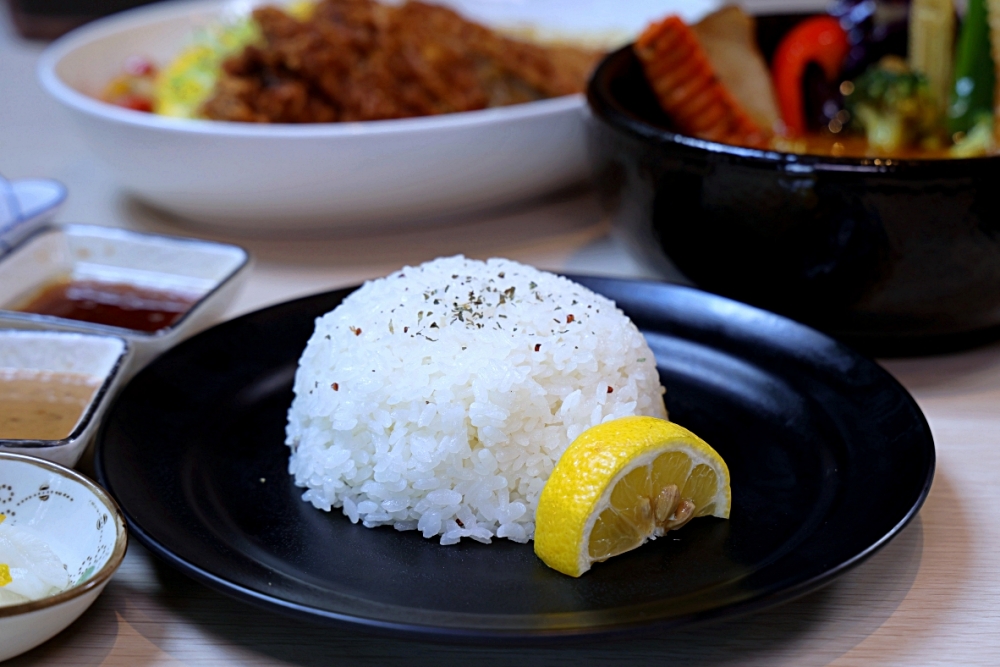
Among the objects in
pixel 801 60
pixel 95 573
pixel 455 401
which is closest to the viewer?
pixel 95 573

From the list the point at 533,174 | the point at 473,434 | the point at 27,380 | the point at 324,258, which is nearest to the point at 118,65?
the point at 324,258

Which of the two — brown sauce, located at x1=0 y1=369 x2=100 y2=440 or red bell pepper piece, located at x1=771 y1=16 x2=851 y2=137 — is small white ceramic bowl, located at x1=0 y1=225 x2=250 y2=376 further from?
red bell pepper piece, located at x1=771 y1=16 x2=851 y2=137

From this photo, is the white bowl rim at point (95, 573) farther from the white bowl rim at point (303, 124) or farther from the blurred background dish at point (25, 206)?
the white bowl rim at point (303, 124)

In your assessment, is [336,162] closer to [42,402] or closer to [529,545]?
[42,402]

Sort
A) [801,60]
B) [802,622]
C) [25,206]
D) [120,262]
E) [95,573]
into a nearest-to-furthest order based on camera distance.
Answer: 1. [95,573]
2. [802,622]
3. [120,262]
4. [25,206]
5. [801,60]

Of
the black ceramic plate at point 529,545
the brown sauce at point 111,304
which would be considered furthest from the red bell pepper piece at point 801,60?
the brown sauce at point 111,304

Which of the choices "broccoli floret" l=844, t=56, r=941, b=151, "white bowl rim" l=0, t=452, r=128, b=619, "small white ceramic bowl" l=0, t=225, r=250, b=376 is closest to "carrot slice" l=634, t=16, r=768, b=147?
"broccoli floret" l=844, t=56, r=941, b=151

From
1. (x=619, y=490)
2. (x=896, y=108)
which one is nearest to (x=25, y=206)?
(x=619, y=490)
